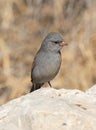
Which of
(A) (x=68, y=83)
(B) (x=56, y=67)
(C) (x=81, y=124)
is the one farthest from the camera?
(A) (x=68, y=83)

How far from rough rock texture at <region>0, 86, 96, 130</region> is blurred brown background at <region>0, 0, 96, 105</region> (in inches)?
109

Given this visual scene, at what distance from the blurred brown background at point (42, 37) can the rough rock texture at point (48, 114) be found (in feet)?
9.11

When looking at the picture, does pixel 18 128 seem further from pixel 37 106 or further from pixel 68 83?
pixel 68 83

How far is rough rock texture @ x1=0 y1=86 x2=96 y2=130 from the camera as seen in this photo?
4.74 metres

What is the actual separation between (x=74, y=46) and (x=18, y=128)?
143 inches

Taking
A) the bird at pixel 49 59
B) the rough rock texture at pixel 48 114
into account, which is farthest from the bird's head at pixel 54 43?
the rough rock texture at pixel 48 114

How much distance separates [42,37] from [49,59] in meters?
2.02

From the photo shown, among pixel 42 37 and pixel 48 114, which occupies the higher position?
pixel 48 114

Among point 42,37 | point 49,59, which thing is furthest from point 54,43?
point 42,37

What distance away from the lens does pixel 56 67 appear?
260 inches

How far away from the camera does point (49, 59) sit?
6.67 m

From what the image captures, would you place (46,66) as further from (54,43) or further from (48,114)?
(48,114)

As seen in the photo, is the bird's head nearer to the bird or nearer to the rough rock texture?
the bird

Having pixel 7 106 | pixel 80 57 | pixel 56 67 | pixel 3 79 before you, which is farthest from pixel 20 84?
pixel 7 106
